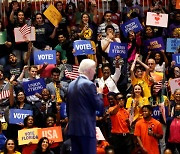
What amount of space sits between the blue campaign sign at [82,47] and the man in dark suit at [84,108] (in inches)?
216

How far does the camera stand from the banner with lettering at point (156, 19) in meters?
15.5

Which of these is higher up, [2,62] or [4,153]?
[2,62]

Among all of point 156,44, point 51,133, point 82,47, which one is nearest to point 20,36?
point 82,47

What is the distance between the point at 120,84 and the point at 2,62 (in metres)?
2.38

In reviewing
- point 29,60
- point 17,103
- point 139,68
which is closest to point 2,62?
point 29,60

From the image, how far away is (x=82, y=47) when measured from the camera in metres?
14.5

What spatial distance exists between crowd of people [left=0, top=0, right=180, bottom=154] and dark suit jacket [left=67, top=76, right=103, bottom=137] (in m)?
2.03

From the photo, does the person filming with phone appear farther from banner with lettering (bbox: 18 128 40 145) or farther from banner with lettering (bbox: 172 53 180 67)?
banner with lettering (bbox: 172 53 180 67)

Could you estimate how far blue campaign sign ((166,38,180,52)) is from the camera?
15.1 meters

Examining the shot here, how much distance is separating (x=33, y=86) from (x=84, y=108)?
193 inches

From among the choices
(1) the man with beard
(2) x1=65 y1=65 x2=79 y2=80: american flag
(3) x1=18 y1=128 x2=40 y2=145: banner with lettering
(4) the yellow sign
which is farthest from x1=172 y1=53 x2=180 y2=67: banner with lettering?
(3) x1=18 y1=128 x2=40 y2=145: banner with lettering

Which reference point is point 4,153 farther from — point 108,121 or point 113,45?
point 113,45

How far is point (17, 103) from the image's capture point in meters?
13.4

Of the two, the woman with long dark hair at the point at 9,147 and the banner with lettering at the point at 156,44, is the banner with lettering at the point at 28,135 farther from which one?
the banner with lettering at the point at 156,44
